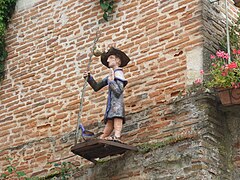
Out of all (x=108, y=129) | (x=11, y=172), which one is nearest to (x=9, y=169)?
(x=11, y=172)

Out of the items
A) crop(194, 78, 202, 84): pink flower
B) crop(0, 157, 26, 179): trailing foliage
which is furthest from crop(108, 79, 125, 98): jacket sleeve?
crop(0, 157, 26, 179): trailing foliage

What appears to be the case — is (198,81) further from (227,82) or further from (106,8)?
(106,8)

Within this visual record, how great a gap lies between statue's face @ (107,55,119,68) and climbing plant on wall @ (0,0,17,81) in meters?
2.76

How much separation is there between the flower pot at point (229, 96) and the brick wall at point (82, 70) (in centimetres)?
42

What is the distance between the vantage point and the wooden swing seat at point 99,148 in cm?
639

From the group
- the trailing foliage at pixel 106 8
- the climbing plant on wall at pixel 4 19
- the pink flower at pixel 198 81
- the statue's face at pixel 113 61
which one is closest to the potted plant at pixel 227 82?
the pink flower at pixel 198 81

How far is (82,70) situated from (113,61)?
1197 mm

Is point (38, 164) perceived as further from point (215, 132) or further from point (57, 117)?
point (215, 132)

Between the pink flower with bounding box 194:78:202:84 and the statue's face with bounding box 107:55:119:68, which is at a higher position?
the statue's face with bounding box 107:55:119:68

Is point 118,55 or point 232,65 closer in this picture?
point 232,65

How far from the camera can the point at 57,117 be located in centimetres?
798

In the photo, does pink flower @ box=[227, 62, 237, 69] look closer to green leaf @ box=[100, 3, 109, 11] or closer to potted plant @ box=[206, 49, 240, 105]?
potted plant @ box=[206, 49, 240, 105]

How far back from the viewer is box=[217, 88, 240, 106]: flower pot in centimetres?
626

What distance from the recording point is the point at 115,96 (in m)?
6.69
